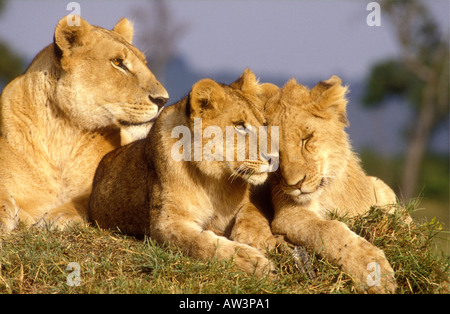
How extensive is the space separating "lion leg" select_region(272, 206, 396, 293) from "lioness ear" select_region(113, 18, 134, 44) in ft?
9.31

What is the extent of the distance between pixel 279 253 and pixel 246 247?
0.24 meters

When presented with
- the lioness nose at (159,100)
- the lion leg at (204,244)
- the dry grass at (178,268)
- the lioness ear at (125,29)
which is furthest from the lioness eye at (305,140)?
the lioness ear at (125,29)

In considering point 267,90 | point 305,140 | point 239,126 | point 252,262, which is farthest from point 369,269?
point 267,90

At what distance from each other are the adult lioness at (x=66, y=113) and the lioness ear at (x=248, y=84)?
833mm

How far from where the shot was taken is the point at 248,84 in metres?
4.62

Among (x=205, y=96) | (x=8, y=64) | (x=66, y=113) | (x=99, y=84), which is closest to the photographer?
(x=205, y=96)

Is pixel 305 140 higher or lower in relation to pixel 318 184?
higher

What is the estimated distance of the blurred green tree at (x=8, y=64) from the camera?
2258 cm

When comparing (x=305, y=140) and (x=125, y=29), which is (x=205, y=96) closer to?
(x=305, y=140)

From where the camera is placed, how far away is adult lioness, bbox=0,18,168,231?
5297 mm

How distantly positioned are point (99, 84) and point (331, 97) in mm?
2024

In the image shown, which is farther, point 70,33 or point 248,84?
point 70,33
